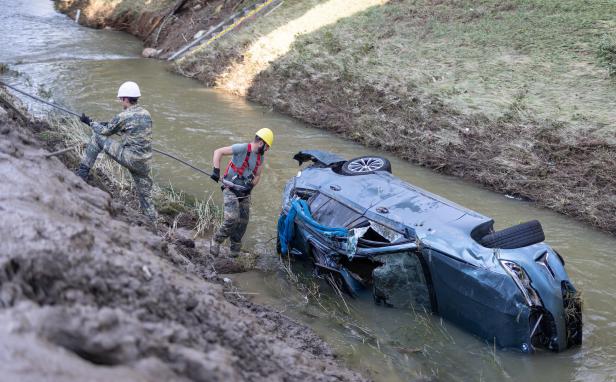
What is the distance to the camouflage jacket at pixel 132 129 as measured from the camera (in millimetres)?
7195

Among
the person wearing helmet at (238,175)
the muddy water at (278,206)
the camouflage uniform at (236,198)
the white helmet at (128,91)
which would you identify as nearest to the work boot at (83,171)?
the white helmet at (128,91)

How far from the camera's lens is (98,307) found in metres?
3.10

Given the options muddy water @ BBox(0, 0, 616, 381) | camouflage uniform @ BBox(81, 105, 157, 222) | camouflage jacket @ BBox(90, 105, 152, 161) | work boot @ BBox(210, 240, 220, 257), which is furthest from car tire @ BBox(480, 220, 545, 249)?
camouflage jacket @ BBox(90, 105, 152, 161)

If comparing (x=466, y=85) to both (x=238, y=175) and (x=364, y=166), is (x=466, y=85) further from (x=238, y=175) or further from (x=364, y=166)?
(x=238, y=175)

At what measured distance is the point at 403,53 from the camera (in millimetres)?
15719

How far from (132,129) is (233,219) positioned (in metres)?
1.71

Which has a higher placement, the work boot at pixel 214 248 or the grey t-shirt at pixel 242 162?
the grey t-shirt at pixel 242 162

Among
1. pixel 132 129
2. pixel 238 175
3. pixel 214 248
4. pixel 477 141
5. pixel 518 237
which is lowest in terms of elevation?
pixel 214 248

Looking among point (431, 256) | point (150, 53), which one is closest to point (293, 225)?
point (431, 256)

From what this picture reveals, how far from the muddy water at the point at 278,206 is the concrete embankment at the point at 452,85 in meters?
0.55

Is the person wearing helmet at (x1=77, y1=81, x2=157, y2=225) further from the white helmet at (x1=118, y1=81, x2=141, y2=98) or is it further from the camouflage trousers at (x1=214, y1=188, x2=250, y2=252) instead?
the camouflage trousers at (x1=214, y1=188, x2=250, y2=252)

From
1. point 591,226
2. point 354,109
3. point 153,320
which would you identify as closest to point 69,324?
point 153,320

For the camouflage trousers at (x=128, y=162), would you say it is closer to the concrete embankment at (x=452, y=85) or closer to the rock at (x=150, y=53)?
the concrete embankment at (x=452, y=85)

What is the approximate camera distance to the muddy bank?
2.61 metres
